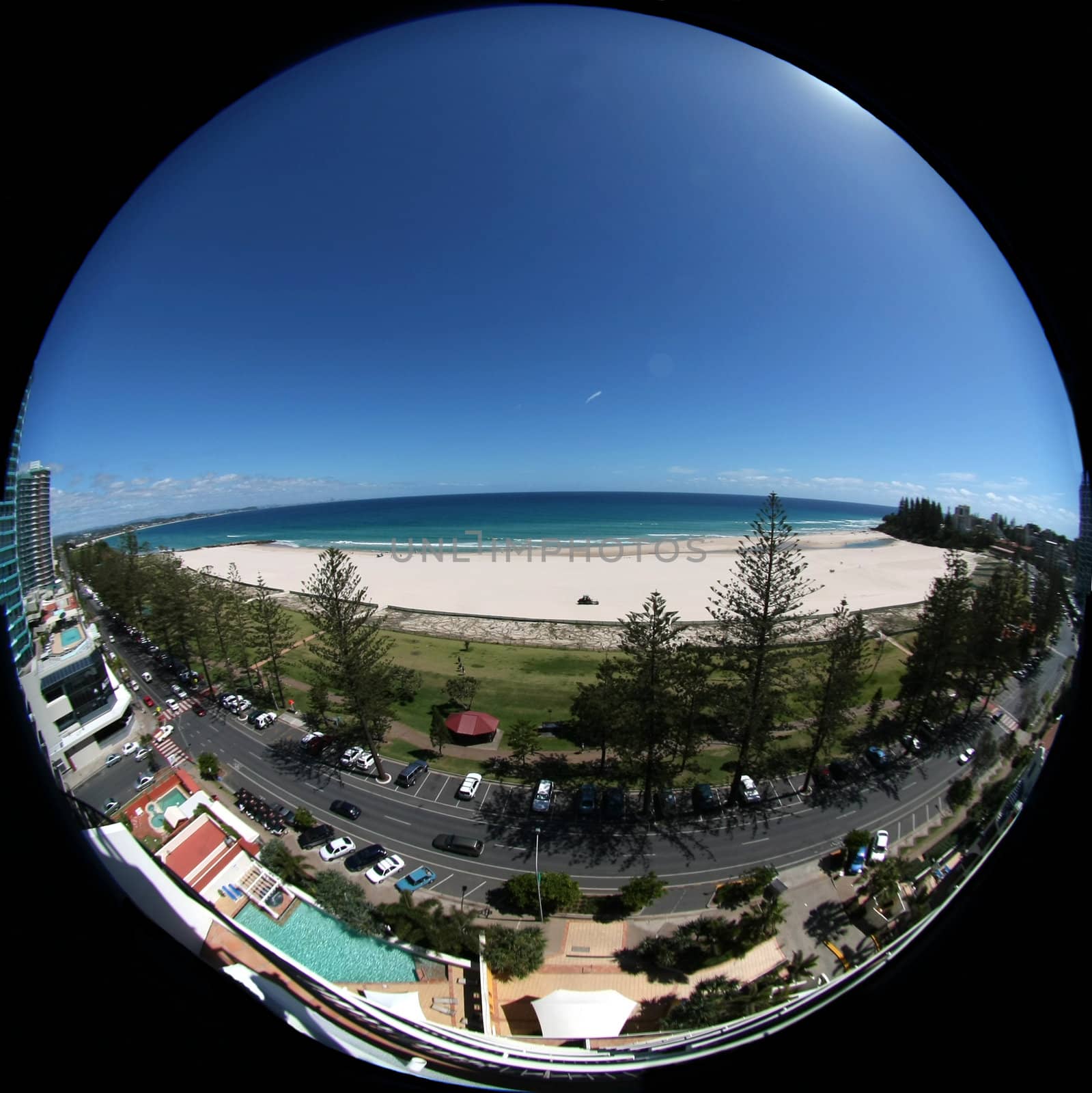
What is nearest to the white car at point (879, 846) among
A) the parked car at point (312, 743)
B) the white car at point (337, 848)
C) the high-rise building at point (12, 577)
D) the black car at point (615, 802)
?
the black car at point (615, 802)

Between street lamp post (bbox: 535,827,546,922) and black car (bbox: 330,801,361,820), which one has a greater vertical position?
black car (bbox: 330,801,361,820)

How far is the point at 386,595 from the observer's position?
784 cm

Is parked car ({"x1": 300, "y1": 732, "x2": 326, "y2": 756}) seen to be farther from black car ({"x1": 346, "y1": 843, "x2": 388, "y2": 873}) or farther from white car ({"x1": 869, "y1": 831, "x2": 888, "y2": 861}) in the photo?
white car ({"x1": 869, "y1": 831, "x2": 888, "y2": 861})

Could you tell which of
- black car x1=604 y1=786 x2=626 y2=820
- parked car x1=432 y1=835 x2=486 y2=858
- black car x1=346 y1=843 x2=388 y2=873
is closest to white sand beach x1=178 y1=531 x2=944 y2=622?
black car x1=604 y1=786 x2=626 y2=820

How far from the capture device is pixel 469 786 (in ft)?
9.42

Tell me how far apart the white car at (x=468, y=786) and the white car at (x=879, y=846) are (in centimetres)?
235

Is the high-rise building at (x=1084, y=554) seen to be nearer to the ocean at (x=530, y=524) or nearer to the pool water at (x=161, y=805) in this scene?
the ocean at (x=530, y=524)

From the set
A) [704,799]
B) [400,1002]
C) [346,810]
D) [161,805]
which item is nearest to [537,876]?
[400,1002]

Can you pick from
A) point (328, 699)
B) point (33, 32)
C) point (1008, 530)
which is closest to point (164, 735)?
point (328, 699)

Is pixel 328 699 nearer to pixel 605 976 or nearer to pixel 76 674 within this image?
pixel 76 674

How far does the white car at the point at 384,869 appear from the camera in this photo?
2.10 m

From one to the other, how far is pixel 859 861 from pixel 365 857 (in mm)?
2655

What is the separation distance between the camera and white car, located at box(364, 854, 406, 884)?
82.8 inches

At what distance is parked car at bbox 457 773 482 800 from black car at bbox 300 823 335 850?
84 centimetres
